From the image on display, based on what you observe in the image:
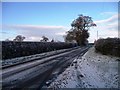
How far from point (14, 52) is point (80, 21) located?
56950mm

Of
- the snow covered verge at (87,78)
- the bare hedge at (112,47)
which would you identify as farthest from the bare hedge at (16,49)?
the snow covered verge at (87,78)

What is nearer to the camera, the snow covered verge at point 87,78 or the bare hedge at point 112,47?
the snow covered verge at point 87,78

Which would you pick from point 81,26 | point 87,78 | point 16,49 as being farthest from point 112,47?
point 81,26

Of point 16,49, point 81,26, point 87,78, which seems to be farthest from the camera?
point 81,26

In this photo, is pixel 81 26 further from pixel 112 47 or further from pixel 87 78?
pixel 87 78

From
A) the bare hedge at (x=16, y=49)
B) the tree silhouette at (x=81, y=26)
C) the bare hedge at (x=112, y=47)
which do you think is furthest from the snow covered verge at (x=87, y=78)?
the tree silhouette at (x=81, y=26)

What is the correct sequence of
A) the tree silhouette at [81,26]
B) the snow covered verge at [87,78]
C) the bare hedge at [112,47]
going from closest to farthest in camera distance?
the snow covered verge at [87,78] → the bare hedge at [112,47] → the tree silhouette at [81,26]

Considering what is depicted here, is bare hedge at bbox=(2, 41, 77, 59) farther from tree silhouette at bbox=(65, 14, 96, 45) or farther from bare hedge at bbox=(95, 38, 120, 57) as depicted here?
tree silhouette at bbox=(65, 14, 96, 45)

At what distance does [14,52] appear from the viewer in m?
24.3

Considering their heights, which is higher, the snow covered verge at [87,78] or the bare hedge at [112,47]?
the bare hedge at [112,47]

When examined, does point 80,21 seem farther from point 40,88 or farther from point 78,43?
point 40,88

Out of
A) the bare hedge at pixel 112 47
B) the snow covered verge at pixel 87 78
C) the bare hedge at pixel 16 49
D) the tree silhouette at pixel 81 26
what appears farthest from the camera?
the tree silhouette at pixel 81 26

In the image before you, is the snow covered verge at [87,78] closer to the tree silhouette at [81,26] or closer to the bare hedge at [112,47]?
the bare hedge at [112,47]

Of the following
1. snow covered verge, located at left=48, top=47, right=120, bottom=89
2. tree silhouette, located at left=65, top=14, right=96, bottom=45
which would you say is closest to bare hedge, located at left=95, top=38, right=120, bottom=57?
snow covered verge, located at left=48, top=47, right=120, bottom=89
